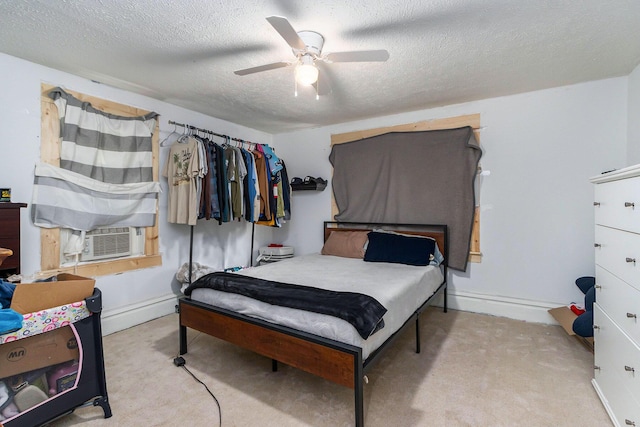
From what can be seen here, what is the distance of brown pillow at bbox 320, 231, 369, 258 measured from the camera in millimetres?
3467

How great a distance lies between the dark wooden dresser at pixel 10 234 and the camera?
6.27ft

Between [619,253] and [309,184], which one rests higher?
[309,184]

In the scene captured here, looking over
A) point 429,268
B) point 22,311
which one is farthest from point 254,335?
point 429,268

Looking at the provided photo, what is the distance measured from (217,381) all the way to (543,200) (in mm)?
3293

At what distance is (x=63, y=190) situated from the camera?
2479mm

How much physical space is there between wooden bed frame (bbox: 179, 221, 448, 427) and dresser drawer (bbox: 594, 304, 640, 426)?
107cm

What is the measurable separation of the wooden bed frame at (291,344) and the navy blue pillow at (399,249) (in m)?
0.52

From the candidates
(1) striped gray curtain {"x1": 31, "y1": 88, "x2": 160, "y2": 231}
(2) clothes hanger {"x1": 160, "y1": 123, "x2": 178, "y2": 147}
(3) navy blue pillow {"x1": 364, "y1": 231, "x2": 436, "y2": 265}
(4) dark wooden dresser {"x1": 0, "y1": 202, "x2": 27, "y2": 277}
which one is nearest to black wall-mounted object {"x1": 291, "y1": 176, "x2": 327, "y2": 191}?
(3) navy blue pillow {"x1": 364, "y1": 231, "x2": 436, "y2": 265}

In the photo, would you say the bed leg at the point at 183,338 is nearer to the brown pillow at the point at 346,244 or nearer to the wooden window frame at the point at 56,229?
the wooden window frame at the point at 56,229

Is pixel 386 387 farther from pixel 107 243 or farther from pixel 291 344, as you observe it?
pixel 107 243

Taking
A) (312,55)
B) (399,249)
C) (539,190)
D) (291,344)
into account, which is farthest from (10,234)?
(539,190)

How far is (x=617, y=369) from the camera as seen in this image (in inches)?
60.2

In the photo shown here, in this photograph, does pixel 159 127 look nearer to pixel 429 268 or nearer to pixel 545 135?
pixel 429 268

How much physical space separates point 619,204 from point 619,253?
0.25m
